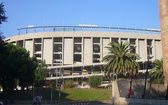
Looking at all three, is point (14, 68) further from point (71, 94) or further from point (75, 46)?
point (75, 46)

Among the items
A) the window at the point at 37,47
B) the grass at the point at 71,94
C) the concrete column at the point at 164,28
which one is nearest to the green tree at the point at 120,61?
the concrete column at the point at 164,28

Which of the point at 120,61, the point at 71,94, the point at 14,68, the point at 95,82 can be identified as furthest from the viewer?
the point at 95,82

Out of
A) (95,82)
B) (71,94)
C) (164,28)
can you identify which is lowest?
(71,94)

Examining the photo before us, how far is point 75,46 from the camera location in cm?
10331

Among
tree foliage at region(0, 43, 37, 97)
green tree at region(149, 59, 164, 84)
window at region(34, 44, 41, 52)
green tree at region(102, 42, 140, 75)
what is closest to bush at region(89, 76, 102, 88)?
green tree at region(149, 59, 164, 84)

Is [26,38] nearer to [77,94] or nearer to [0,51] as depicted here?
[77,94]

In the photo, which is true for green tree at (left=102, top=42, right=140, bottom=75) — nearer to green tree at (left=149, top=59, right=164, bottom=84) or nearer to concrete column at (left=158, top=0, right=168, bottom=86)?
green tree at (left=149, top=59, right=164, bottom=84)

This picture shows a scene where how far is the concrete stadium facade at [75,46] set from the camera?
324 ft

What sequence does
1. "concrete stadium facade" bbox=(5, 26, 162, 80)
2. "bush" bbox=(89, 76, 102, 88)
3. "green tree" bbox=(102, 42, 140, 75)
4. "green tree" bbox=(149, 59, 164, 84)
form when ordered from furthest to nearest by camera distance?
"concrete stadium facade" bbox=(5, 26, 162, 80), "bush" bbox=(89, 76, 102, 88), "green tree" bbox=(149, 59, 164, 84), "green tree" bbox=(102, 42, 140, 75)

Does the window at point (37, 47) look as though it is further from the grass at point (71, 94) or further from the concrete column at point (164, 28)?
the concrete column at point (164, 28)

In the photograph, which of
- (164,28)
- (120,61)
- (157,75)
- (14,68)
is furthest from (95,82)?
(164,28)

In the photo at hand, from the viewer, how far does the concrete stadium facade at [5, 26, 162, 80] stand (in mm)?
98625

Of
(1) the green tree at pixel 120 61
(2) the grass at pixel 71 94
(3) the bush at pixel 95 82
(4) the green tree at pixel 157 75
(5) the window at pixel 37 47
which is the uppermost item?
(5) the window at pixel 37 47

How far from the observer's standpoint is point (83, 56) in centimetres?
9938
